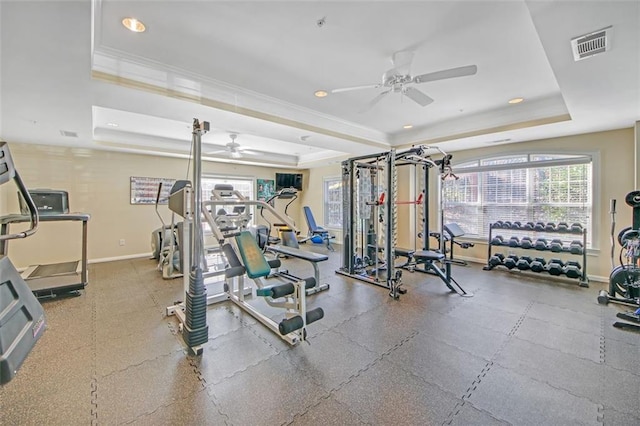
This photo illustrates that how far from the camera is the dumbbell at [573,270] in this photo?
431 centimetres

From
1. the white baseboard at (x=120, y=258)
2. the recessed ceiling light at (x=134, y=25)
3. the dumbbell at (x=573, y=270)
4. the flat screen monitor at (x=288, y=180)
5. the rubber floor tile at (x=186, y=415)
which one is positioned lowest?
the rubber floor tile at (x=186, y=415)

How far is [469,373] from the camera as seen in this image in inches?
85.0

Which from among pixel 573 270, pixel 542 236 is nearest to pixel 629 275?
pixel 573 270

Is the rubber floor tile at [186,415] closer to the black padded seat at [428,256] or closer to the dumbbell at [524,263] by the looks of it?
the black padded seat at [428,256]

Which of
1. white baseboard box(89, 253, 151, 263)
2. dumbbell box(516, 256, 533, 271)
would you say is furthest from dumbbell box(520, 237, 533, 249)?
white baseboard box(89, 253, 151, 263)

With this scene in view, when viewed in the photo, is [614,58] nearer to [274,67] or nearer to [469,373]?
[469,373]

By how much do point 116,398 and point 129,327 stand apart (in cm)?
121

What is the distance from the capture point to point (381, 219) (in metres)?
4.91

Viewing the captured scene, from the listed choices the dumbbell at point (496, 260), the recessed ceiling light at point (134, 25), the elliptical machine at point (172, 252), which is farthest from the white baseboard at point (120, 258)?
the dumbbell at point (496, 260)

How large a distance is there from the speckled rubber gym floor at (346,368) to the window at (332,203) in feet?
17.6

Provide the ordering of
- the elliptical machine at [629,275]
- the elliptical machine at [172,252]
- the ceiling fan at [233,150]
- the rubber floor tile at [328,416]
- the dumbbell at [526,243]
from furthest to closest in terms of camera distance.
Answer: the ceiling fan at [233,150] → the dumbbell at [526,243] → the elliptical machine at [172,252] → the elliptical machine at [629,275] → the rubber floor tile at [328,416]

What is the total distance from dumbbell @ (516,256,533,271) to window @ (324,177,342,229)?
16.0ft

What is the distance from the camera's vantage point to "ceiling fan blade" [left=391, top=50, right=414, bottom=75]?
265 centimetres

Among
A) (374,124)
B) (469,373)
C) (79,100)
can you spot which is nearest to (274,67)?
(79,100)
